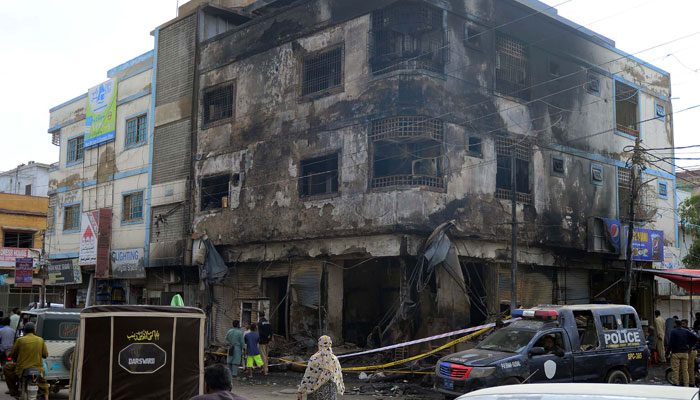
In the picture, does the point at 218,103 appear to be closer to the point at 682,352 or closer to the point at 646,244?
the point at 646,244

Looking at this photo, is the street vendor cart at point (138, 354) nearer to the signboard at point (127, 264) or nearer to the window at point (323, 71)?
the window at point (323, 71)

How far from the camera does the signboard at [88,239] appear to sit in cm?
3120

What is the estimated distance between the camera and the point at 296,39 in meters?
23.1

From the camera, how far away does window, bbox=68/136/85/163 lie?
3472cm

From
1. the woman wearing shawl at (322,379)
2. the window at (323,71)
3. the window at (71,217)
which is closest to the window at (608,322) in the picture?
the woman wearing shawl at (322,379)

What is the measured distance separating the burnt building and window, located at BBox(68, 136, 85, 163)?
26.4ft

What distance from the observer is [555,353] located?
42.8ft

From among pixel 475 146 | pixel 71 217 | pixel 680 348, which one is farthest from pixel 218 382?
pixel 71 217

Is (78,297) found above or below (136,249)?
below

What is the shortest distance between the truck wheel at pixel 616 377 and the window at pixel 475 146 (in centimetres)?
883

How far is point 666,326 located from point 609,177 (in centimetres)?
605

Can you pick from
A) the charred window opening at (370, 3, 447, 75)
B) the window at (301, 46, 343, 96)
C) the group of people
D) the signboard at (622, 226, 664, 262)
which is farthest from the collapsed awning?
the window at (301, 46, 343, 96)

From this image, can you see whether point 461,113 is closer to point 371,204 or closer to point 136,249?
point 371,204

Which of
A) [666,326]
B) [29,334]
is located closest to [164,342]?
[29,334]
